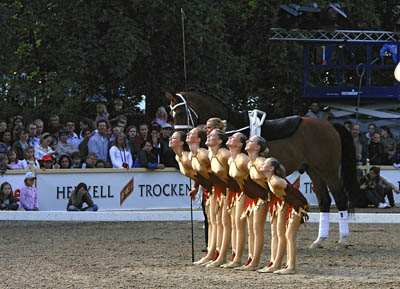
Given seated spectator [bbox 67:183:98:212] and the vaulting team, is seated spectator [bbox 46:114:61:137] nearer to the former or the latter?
seated spectator [bbox 67:183:98:212]

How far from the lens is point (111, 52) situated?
68.9ft

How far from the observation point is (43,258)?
11.2 m

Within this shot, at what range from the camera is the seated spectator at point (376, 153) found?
20859 millimetres

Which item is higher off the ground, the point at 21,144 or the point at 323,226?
the point at 21,144

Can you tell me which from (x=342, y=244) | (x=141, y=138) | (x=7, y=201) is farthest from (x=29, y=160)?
(x=342, y=244)

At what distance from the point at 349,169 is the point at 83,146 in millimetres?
6856

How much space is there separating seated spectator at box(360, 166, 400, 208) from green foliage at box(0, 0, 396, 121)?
493 cm

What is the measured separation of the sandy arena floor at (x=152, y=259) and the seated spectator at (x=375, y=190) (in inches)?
146

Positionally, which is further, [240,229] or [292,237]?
[240,229]

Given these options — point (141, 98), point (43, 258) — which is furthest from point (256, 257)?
point (141, 98)

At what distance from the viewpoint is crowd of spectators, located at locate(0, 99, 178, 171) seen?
57.0ft

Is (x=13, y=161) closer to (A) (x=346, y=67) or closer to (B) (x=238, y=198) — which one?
(B) (x=238, y=198)

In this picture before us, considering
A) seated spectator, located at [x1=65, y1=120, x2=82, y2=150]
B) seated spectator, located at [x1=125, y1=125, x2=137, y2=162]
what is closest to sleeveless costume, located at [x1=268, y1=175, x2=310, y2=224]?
seated spectator, located at [x1=125, y1=125, x2=137, y2=162]

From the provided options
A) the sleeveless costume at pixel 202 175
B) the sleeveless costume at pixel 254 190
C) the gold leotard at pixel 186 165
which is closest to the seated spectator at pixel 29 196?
the gold leotard at pixel 186 165
